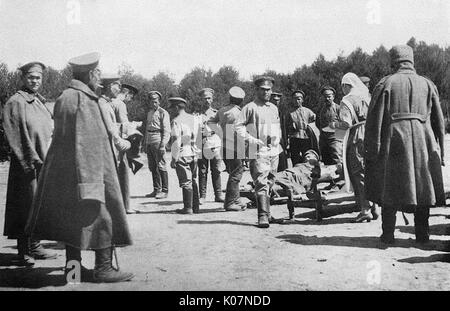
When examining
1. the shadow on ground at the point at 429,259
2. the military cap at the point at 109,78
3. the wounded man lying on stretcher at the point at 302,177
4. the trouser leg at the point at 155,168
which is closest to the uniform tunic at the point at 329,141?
the wounded man lying on stretcher at the point at 302,177

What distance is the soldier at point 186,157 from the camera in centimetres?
858

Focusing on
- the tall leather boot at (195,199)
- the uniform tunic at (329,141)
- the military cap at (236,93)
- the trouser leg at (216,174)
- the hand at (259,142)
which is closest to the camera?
the hand at (259,142)

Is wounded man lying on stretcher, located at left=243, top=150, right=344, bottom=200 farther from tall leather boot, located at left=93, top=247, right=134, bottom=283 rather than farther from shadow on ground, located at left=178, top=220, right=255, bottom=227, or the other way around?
tall leather boot, located at left=93, top=247, right=134, bottom=283

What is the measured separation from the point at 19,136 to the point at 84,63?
1.41 m

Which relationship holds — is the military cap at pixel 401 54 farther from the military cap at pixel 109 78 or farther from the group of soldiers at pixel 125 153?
the military cap at pixel 109 78

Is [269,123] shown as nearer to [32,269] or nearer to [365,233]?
[365,233]

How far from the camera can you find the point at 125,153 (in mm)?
7418

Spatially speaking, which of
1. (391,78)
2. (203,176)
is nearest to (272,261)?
(391,78)

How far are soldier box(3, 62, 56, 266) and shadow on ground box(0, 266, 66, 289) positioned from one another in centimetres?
23

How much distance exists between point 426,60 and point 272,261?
2134cm

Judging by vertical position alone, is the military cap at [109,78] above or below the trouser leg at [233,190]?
above

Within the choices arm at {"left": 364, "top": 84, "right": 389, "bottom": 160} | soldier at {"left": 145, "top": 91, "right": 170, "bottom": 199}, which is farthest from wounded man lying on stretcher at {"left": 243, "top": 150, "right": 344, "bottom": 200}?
arm at {"left": 364, "top": 84, "right": 389, "bottom": 160}

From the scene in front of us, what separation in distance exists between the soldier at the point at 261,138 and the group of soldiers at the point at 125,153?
2 cm
